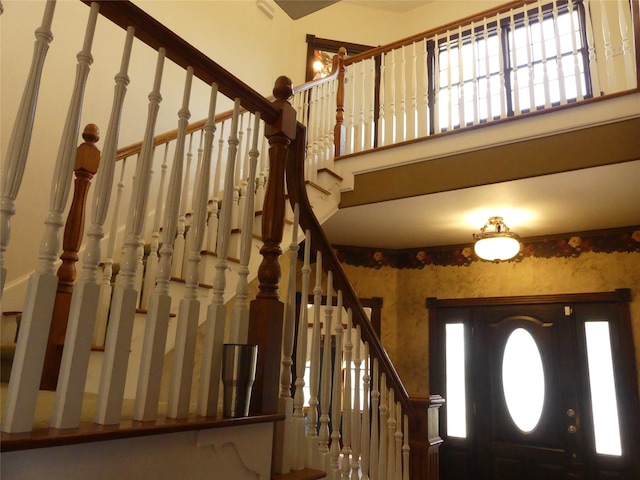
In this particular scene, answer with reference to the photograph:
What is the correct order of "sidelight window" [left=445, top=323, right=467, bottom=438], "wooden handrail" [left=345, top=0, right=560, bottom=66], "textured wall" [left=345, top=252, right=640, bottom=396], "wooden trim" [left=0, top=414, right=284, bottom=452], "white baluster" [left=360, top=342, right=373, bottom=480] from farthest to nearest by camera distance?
1. "sidelight window" [left=445, top=323, right=467, bottom=438]
2. "textured wall" [left=345, top=252, right=640, bottom=396]
3. "wooden handrail" [left=345, top=0, right=560, bottom=66]
4. "white baluster" [left=360, top=342, right=373, bottom=480]
5. "wooden trim" [left=0, top=414, right=284, bottom=452]

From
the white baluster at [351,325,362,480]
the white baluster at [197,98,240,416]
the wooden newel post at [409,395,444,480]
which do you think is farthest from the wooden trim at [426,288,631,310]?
the white baluster at [197,98,240,416]

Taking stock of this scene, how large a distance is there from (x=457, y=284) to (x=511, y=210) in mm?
1294

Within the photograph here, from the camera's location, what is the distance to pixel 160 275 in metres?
1.11

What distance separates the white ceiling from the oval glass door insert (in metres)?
1.08

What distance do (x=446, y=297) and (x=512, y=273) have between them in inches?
27.7

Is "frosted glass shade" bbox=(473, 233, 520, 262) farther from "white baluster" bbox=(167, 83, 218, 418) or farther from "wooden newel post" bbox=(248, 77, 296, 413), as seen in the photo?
"white baluster" bbox=(167, 83, 218, 418)

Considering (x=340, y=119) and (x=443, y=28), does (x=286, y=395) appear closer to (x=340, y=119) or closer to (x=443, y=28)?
(x=340, y=119)

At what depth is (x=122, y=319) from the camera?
3.22 feet

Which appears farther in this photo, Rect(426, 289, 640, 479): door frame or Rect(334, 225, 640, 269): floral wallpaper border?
Rect(334, 225, 640, 269): floral wallpaper border

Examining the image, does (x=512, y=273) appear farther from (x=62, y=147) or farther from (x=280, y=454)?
(x=62, y=147)

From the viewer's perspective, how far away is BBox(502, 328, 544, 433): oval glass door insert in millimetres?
4391

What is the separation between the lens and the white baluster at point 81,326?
0.88 m

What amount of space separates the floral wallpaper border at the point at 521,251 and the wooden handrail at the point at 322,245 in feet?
9.59

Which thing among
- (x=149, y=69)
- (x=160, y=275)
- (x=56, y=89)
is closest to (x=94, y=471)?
(x=160, y=275)
